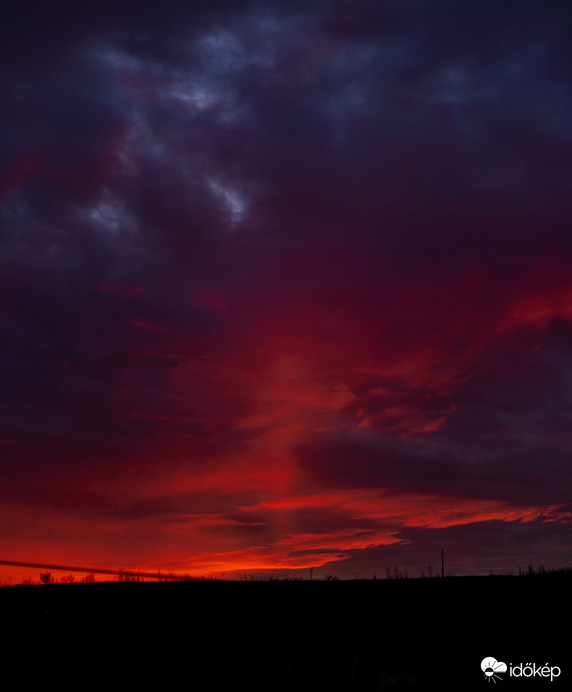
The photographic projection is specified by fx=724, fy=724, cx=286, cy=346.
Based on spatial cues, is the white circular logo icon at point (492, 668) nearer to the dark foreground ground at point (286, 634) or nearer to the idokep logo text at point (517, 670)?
the idokep logo text at point (517, 670)

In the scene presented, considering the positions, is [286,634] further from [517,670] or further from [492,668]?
[517,670]

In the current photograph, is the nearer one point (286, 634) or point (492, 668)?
point (492, 668)

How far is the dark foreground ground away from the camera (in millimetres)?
18203

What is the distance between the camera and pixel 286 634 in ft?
67.7

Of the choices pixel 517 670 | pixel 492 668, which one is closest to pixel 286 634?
pixel 492 668

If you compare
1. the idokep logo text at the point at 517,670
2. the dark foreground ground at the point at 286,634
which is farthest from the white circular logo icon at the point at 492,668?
the dark foreground ground at the point at 286,634

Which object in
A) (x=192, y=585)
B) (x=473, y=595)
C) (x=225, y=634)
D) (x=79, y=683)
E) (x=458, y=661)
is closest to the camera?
(x=79, y=683)

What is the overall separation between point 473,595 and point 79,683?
12.0 m

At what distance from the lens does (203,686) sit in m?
17.9

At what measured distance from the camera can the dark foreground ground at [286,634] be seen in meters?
18.2

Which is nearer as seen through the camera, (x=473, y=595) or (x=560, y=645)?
(x=560, y=645)

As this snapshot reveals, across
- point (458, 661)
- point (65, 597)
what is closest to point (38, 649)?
point (65, 597)

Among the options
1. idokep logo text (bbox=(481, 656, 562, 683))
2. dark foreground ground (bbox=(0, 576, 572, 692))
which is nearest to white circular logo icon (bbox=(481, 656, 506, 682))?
idokep logo text (bbox=(481, 656, 562, 683))

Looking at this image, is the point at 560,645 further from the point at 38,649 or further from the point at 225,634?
the point at 38,649
